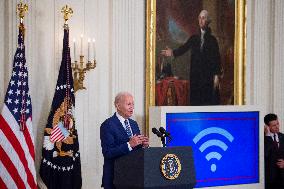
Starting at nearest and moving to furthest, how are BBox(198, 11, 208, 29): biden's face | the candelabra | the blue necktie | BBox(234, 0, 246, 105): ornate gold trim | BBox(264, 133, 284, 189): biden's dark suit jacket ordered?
the blue necktie < the candelabra < BBox(264, 133, 284, 189): biden's dark suit jacket < BBox(198, 11, 208, 29): biden's face < BBox(234, 0, 246, 105): ornate gold trim

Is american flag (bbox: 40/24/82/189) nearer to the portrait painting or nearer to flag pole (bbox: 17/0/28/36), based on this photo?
flag pole (bbox: 17/0/28/36)

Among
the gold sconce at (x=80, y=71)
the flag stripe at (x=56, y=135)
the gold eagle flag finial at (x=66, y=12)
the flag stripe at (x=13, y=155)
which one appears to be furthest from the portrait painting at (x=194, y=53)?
the flag stripe at (x=13, y=155)

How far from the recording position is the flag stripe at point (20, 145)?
5.97 metres

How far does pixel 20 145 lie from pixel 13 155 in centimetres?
13

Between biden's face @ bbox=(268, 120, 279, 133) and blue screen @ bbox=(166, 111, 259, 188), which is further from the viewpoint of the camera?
biden's face @ bbox=(268, 120, 279, 133)

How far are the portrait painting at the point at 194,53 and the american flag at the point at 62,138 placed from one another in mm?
1466

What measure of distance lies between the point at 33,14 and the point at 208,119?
282 cm

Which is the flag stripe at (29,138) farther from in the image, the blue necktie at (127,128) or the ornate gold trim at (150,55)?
the ornate gold trim at (150,55)

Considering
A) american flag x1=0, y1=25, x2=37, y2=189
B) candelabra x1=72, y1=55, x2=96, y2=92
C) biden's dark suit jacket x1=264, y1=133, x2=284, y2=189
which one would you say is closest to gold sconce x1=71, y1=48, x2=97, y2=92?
candelabra x1=72, y1=55, x2=96, y2=92

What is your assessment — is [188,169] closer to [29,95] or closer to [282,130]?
[29,95]

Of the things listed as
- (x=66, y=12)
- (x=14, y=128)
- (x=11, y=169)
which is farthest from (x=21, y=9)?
(x=11, y=169)

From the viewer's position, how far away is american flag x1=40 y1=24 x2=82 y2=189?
642cm

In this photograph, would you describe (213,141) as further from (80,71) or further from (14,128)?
(14,128)

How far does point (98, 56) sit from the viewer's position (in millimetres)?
7270
